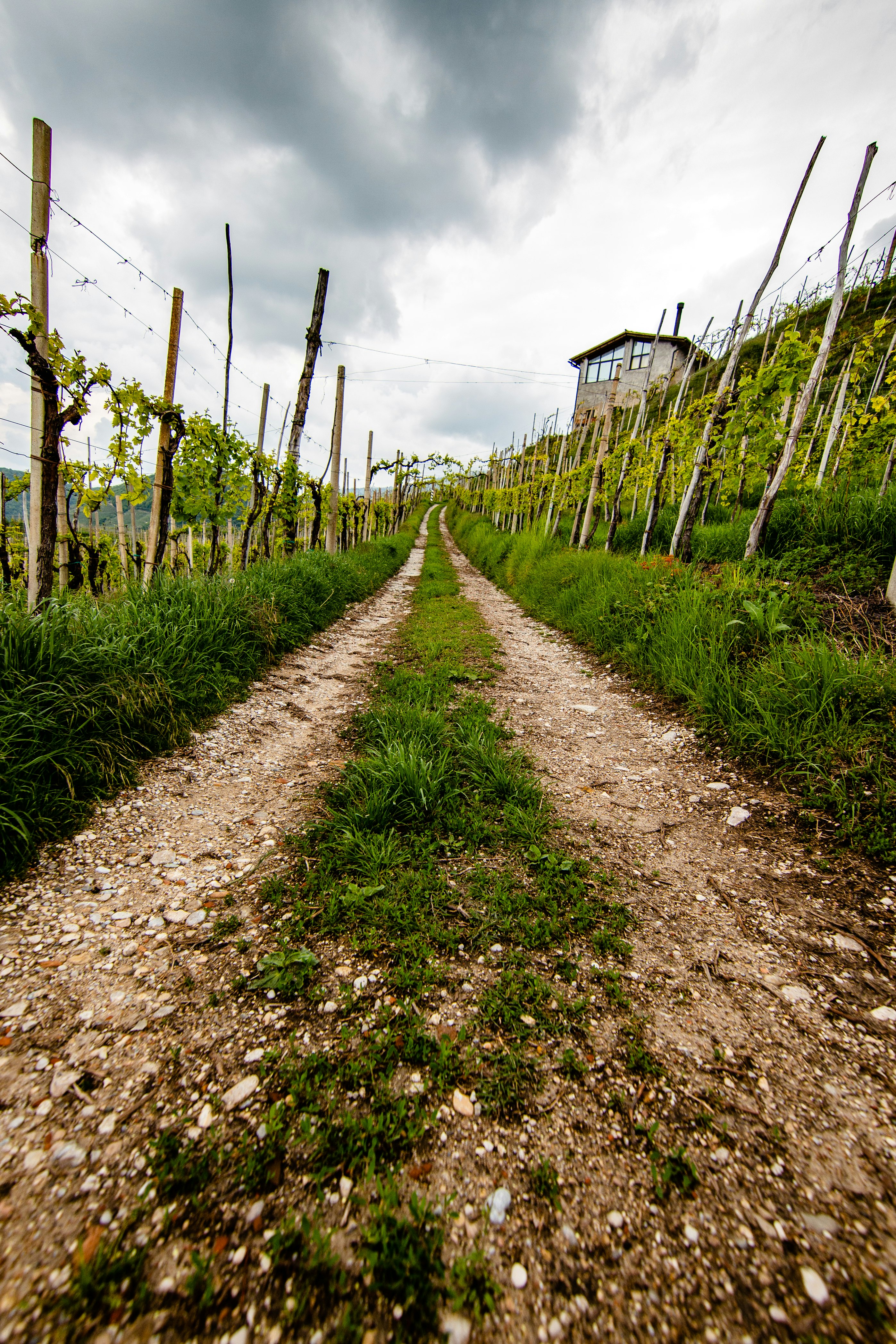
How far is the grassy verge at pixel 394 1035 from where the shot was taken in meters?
1.18

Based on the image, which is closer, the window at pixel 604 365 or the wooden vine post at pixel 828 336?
the wooden vine post at pixel 828 336

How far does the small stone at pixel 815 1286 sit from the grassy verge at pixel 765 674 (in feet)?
7.22

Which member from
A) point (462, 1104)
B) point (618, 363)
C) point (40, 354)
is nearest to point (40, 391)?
point (40, 354)

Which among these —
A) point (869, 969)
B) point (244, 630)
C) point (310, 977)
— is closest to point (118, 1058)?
point (310, 977)

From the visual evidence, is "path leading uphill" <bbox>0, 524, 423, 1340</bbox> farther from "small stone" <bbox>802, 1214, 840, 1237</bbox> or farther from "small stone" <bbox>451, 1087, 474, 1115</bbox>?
"small stone" <bbox>802, 1214, 840, 1237</bbox>

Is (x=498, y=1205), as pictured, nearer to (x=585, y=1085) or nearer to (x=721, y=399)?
(x=585, y=1085)

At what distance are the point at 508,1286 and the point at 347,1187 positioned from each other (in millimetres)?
475

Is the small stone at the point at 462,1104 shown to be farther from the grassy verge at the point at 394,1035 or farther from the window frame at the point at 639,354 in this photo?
the window frame at the point at 639,354

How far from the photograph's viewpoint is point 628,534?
13648 millimetres

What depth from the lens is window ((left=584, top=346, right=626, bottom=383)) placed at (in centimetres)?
3648

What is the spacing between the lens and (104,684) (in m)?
3.60

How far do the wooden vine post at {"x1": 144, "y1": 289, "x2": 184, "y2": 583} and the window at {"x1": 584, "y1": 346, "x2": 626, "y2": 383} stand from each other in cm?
3837

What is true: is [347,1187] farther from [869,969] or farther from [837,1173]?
[869,969]

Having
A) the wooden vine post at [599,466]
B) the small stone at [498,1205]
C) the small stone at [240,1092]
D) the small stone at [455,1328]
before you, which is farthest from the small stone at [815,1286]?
the wooden vine post at [599,466]
